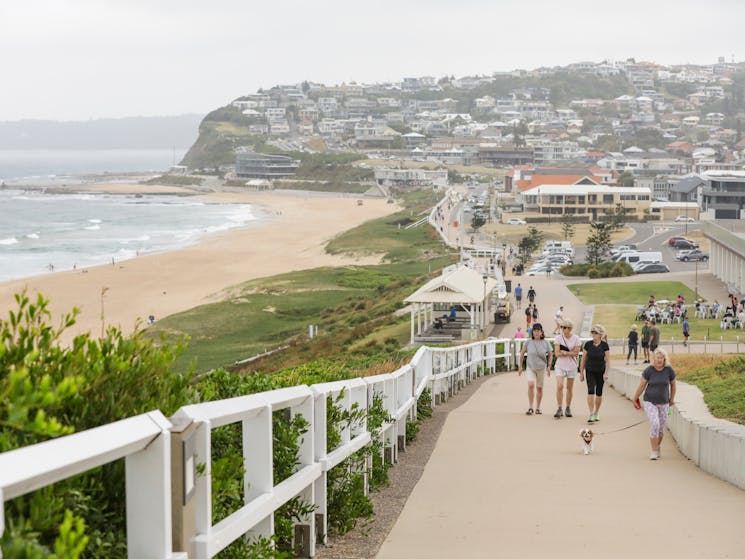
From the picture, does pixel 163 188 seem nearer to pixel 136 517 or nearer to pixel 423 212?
pixel 423 212

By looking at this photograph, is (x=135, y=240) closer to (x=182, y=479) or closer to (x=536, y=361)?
(x=536, y=361)

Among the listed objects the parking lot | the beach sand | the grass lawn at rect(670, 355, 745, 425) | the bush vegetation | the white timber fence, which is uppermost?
the white timber fence

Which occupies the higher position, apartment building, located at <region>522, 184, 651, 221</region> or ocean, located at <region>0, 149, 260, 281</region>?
apartment building, located at <region>522, 184, 651, 221</region>

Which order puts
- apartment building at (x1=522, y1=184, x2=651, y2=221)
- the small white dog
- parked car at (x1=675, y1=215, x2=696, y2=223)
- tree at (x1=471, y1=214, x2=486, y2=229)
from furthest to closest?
apartment building at (x1=522, y1=184, x2=651, y2=221) → parked car at (x1=675, y1=215, x2=696, y2=223) → tree at (x1=471, y1=214, x2=486, y2=229) → the small white dog

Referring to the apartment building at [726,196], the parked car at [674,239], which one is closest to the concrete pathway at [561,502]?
the parked car at [674,239]

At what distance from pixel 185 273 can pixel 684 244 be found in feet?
102

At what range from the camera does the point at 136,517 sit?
3045 mm

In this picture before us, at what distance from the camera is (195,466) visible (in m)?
3.53

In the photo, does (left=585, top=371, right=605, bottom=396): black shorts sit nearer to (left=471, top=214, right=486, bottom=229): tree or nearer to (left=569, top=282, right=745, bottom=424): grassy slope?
(left=569, top=282, right=745, bottom=424): grassy slope

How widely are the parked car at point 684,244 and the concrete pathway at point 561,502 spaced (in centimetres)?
6282

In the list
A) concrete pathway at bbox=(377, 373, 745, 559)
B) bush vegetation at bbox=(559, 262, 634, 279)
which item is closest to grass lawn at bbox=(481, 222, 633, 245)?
bush vegetation at bbox=(559, 262, 634, 279)

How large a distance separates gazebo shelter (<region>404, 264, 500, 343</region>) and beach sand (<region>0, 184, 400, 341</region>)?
8.49 meters

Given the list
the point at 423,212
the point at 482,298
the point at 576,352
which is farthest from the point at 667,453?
the point at 423,212

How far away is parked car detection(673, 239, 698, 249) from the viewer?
72375 millimetres
